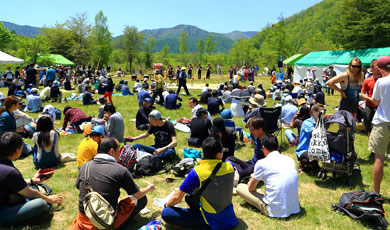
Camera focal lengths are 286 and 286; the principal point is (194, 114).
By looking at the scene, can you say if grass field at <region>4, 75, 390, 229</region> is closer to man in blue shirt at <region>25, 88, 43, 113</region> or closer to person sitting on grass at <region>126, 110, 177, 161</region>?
person sitting on grass at <region>126, 110, 177, 161</region>

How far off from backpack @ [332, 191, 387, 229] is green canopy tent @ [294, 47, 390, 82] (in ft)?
65.6

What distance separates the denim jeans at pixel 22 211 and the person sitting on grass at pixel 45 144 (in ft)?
7.19

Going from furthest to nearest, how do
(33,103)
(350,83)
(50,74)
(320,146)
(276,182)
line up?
1. (50,74)
2. (33,103)
3. (350,83)
4. (320,146)
5. (276,182)

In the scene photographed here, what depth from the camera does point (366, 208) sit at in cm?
371

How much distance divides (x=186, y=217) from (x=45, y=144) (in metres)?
3.54

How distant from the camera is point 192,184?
3.23 m

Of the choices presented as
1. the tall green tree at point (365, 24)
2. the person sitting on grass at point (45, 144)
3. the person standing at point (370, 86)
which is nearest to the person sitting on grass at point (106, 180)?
the person sitting on grass at point (45, 144)

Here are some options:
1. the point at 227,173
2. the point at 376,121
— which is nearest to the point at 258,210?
the point at 227,173

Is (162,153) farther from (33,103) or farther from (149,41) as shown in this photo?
(149,41)

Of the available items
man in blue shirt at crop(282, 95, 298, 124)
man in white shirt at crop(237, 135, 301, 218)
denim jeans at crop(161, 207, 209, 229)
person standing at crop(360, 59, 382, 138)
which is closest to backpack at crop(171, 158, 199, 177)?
man in white shirt at crop(237, 135, 301, 218)

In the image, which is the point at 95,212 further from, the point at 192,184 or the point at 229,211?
the point at 229,211

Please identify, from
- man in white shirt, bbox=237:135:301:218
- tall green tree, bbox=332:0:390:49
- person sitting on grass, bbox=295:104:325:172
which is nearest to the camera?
man in white shirt, bbox=237:135:301:218

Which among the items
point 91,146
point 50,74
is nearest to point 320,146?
point 91,146

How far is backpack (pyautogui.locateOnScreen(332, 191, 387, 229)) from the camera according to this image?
3.60m
